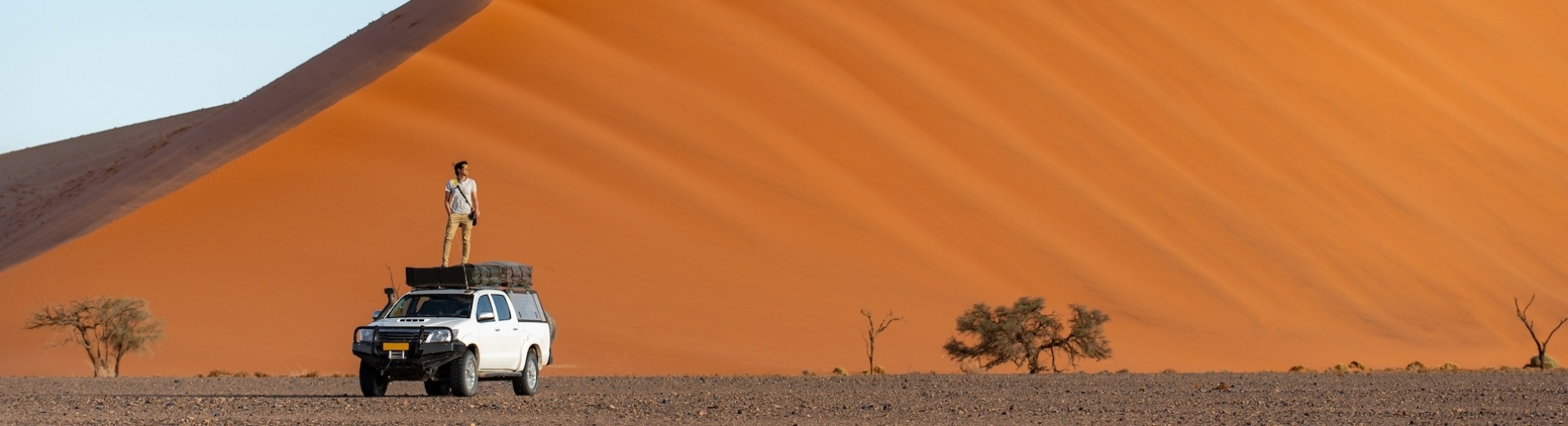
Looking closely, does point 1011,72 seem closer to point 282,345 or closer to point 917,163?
point 917,163

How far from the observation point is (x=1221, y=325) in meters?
29.9

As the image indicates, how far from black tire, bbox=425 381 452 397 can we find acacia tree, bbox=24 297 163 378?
952cm

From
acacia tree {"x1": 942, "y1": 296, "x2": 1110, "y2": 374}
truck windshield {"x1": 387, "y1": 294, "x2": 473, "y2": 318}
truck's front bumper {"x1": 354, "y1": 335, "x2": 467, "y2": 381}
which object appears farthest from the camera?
acacia tree {"x1": 942, "y1": 296, "x2": 1110, "y2": 374}

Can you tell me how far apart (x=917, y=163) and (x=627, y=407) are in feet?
62.9

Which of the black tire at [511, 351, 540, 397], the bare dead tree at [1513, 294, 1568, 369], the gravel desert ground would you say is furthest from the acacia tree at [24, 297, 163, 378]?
the bare dead tree at [1513, 294, 1568, 369]

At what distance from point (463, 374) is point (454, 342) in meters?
0.34

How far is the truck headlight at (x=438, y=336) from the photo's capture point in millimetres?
16000

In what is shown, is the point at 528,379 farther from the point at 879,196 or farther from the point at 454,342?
the point at 879,196

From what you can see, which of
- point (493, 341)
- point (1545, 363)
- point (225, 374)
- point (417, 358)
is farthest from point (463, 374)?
point (1545, 363)

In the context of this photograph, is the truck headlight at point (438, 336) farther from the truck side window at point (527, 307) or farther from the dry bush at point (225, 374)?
the dry bush at point (225, 374)

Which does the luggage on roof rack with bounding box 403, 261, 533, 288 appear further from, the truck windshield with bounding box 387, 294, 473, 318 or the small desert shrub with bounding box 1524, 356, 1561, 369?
the small desert shrub with bounding box 1524, 356, 1561, 369

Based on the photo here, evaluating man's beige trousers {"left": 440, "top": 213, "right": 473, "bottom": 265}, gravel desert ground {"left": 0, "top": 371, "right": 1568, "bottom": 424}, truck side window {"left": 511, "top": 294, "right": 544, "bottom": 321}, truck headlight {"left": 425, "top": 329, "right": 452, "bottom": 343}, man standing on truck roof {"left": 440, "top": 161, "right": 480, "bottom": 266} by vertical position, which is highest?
man standing on truck roof {"left": 440, "top": 161, "right": 480, "bottom": 266}

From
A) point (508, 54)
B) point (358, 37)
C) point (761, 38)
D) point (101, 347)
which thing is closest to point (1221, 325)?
point (761, 38)

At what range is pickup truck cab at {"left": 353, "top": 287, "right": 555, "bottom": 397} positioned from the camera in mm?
16016
